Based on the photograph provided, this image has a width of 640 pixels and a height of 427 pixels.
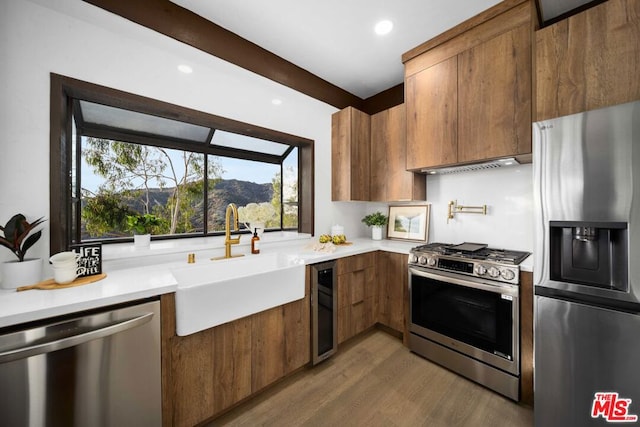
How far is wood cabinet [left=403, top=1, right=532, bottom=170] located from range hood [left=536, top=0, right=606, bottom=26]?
0.28m

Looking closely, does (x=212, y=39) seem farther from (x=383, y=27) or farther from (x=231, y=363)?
(x=231, y=363)

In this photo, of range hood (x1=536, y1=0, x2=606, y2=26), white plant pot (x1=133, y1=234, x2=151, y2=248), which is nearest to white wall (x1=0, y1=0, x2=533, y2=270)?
white plant pot (x1=133, y1=234, x2=151, y2=248)

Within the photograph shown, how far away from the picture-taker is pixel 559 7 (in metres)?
1.78

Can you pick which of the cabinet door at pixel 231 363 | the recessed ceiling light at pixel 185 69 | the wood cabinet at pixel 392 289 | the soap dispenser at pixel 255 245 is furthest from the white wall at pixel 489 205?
the recessed ceiling light at pixel 185 69

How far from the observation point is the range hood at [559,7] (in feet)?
5.59

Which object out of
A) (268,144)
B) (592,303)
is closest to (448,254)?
(592,303)

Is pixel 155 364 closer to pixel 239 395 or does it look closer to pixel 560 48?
pixel 239 395

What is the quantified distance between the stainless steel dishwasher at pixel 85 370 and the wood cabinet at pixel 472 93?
2357 mm

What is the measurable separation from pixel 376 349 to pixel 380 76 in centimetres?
281

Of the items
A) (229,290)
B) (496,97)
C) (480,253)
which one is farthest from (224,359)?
(496,97)

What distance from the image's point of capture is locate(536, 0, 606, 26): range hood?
1.70 metres

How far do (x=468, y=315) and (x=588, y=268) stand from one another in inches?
31.6

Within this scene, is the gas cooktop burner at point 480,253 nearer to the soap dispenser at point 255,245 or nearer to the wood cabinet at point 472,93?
the wood cabinet at point 472,93

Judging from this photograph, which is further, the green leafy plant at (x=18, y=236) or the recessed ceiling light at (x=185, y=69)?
the recessed ceiling light at (x=185, y=69)
